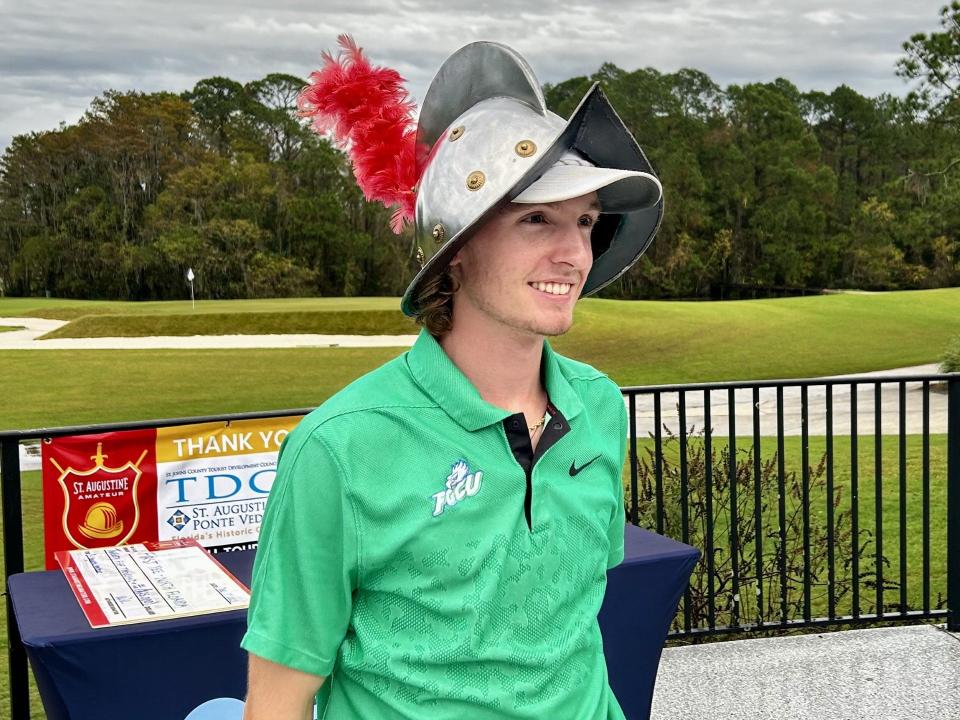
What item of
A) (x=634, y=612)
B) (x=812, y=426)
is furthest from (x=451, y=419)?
(x=812, y=426)

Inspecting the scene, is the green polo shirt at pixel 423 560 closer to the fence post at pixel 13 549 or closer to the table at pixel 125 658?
the table at pixel 125 658

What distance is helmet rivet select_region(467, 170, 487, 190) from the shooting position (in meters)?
1.61

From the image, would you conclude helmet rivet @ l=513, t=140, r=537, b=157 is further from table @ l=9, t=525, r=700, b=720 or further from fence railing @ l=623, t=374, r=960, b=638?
fence railing @ l=623, t=374, r=960, b=638

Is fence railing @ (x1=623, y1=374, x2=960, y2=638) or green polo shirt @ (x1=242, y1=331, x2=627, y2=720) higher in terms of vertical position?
green polo shirt @ (x1=242, y1=331, x2=627, y2=720)

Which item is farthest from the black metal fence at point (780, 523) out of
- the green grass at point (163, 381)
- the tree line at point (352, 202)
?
the tree line at point (352, 202)

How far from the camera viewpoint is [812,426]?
15.1 m

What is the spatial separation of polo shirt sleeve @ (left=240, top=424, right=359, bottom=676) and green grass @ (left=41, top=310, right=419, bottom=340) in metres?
33.5

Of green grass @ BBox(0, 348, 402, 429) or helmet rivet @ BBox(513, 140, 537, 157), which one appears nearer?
helmet rivet @ BBox(513, 140, 537, 157)

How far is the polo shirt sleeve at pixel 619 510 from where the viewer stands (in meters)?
1.87

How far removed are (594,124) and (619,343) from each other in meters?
29.1

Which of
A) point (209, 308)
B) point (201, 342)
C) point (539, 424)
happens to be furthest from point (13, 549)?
point (209, 308)

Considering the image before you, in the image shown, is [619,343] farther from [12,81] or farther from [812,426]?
[12,81]

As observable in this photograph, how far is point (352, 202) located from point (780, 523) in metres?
66.1

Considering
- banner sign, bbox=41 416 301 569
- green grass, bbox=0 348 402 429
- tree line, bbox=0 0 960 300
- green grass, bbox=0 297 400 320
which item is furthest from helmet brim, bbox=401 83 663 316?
tree line, bbox=0 0 960 300
